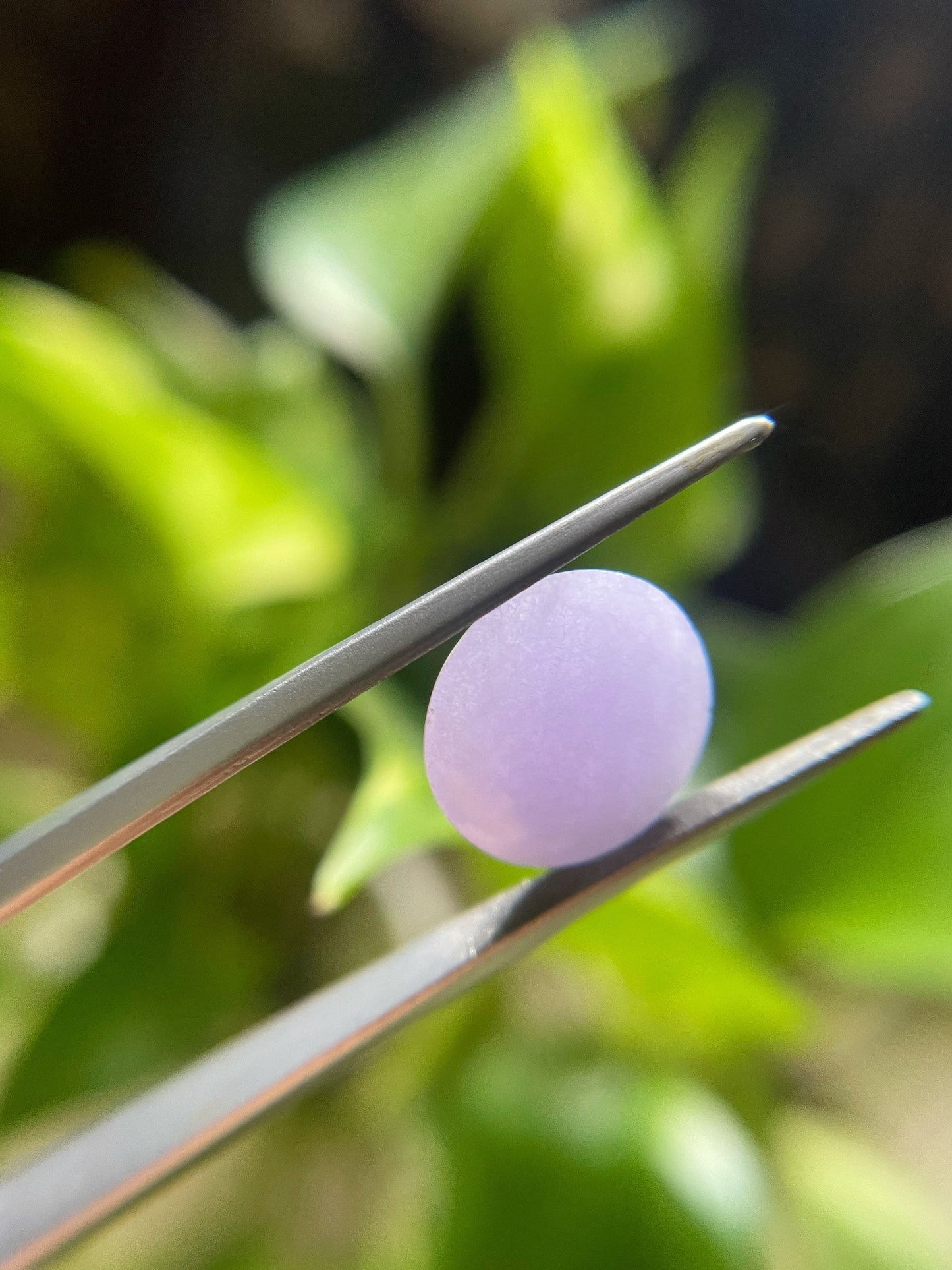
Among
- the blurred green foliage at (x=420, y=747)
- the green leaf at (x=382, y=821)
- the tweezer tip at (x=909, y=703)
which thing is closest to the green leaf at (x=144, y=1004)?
the blurred green foliage at (x=420, y=747)

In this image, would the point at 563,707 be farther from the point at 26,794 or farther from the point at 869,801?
the point at 26,794

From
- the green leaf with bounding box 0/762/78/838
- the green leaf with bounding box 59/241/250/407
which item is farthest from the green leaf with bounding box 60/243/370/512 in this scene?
the green leaf with bounding box 0/762/78/838

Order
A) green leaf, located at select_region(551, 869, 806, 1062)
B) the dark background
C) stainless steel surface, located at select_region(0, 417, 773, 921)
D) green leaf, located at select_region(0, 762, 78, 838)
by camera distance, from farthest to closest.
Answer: the dark background < green leaf, located at select_region(0, 762, 78, 838) < green leaf, located at select_region(551, 869, 806, 1062) < stainless steel surface, located at select_region(0, 417, 773, 921)

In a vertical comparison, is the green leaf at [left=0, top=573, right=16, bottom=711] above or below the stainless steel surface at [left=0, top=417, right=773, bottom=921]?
below

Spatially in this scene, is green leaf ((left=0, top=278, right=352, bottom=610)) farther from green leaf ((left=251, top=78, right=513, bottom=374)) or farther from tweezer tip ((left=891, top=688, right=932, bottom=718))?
tweezer tip ((left=891, top=688, right=932, bottom=718))

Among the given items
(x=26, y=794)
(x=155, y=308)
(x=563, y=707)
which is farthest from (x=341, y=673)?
(x=155, y=308)

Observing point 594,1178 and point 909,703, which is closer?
point 909,703
